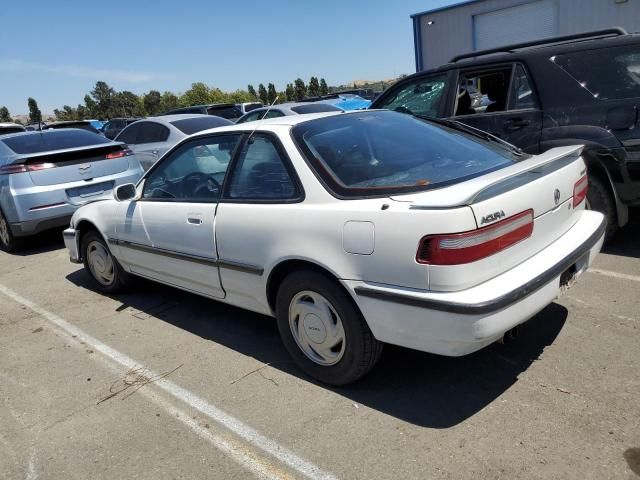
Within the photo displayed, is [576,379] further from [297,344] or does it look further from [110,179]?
[110,179]

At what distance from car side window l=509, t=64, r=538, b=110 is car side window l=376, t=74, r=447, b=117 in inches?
28.6

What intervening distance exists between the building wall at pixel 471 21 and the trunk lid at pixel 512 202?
54.4ft

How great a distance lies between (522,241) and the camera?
274cm

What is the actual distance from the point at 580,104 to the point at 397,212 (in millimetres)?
2921

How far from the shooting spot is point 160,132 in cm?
973

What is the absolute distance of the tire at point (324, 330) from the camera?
285 cm

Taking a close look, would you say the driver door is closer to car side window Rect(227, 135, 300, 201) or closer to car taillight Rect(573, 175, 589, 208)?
car side window Rect(227, 135, 300, 201)

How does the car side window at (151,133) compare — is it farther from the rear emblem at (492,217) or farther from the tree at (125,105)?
the tree at (125,105)

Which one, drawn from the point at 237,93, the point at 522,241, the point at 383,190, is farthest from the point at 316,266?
the point at 237,93

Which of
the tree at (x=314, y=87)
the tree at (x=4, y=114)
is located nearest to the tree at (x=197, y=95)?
the tree at (x=314, y=87)

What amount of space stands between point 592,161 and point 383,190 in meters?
2.68

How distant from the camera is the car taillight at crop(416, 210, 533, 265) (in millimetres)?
2430

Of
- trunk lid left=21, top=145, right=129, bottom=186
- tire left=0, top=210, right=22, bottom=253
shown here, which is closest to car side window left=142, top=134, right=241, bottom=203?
trunk lid left=21, top=145, right=129, bottom=186

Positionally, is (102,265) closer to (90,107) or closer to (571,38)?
(571,38)
